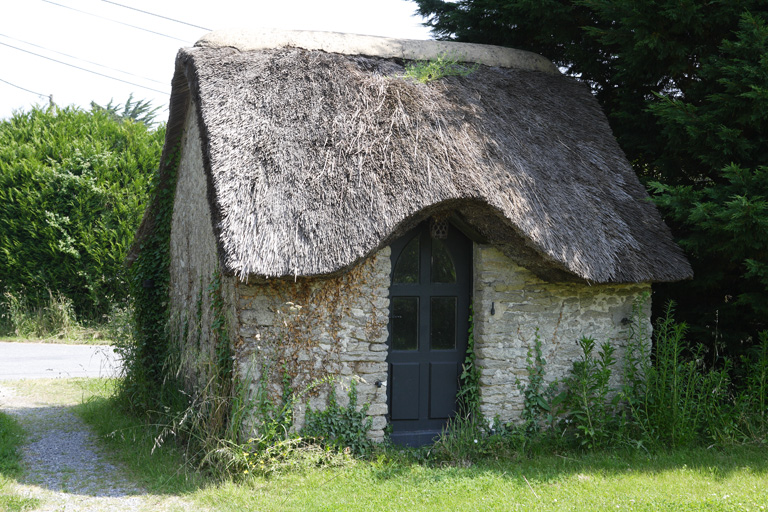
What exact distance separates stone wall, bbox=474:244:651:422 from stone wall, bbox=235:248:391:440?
0.95m

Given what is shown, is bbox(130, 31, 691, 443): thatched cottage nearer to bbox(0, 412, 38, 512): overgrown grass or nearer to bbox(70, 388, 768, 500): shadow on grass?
bbox(70, 388, 768, 500): shadow on grass

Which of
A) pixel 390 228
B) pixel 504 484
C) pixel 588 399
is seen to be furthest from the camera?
pixel 588 399

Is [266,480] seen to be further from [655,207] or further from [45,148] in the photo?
[45,148]

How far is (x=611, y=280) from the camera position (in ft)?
18.6

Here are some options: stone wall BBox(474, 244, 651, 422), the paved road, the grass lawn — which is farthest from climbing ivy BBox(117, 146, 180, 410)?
stone wall BBox(474, 244, 651, 422)

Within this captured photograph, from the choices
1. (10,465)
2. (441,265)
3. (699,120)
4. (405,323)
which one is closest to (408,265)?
(441,265)

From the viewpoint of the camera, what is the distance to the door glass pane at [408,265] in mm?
5855

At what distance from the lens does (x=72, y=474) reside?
527cm

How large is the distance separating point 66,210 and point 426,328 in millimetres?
8910

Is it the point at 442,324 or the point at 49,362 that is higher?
the point at 442,324

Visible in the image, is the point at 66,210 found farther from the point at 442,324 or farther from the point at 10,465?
the point at 442,324

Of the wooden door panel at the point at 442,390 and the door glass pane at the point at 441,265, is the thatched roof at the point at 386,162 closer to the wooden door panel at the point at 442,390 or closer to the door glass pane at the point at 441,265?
the door glass pane at the point at 441,265

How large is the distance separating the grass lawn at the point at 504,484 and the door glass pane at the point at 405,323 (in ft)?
3.39

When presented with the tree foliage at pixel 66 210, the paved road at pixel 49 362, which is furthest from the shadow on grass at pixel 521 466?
the tree foliage at pixel 66 210
